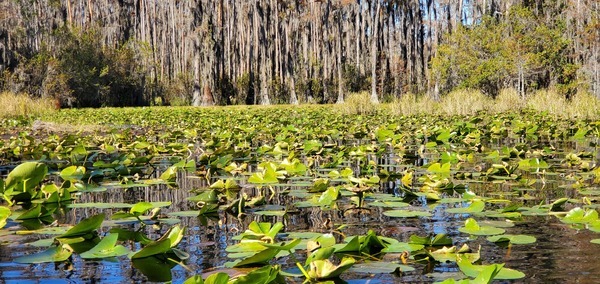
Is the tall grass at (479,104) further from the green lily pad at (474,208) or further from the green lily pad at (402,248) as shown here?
the green lily pad at (402,248)

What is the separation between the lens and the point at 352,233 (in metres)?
2.66

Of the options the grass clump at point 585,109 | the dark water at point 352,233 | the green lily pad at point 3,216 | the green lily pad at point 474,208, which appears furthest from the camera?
the grass clump at point 585,109

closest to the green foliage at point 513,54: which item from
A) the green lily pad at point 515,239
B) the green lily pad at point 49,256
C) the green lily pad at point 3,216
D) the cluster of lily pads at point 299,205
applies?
the cluster of lily pads at point 299,205

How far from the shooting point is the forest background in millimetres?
24062

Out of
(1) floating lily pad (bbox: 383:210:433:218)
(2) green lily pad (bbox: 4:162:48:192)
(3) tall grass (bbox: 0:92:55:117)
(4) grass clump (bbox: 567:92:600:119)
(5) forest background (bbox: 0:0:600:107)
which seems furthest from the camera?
(5) forest background (bbox: 0:0:600:107)

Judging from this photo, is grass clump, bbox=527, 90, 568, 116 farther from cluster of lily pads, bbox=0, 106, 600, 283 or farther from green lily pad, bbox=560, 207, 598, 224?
green lily pad, bbox=560, 207, 598, 224

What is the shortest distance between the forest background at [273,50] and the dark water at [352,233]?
21.1 meters

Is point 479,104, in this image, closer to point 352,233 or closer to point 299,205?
point 299,205

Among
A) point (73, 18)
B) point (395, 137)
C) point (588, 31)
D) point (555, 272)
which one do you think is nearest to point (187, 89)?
point (73, 18)

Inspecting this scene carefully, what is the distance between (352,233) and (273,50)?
32.3 m

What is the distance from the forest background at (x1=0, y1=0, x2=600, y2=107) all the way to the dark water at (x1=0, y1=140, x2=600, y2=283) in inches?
832

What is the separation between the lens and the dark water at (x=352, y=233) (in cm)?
195

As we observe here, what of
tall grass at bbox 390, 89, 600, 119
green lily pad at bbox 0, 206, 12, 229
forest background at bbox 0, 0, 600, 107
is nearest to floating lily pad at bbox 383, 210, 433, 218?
green lily pad at bbox 0, 206, 12, 229

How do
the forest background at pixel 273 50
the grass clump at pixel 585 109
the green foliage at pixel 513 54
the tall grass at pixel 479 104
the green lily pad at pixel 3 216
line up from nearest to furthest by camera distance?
the green lily pad at pixel 3 216 < the grass clump at pixel 585 109 < the tall grass at pixel 479 104 < the green foliage at pixel 513 54 < the forest background at pixel 273 50
